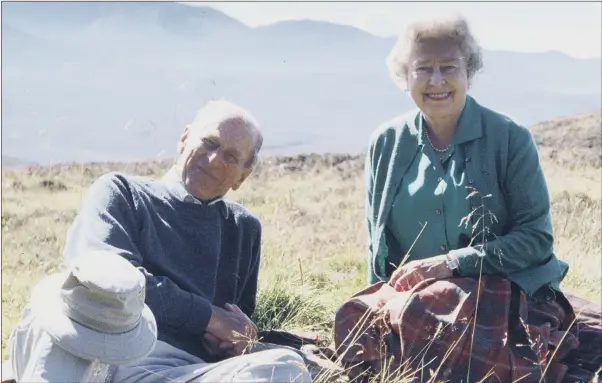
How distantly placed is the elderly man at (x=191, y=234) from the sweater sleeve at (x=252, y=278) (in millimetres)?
35

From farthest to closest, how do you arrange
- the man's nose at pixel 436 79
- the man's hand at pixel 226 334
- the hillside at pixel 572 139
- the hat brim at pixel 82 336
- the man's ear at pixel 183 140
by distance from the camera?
the hillside at pixel 572 139 < the man's nose at pixel 436 79 < the man's ear at pixel 183 140 < the man's hand at pixel 226 334 < the hat brim at pixel 82 336

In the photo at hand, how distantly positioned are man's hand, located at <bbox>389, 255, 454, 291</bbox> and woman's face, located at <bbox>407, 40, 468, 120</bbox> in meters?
0.70

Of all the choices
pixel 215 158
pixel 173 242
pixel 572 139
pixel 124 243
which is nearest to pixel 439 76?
pixel 215 158

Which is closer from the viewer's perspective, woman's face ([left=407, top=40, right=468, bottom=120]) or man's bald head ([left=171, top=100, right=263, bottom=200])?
man's bald head ([left=171, top=100, right=263, bottom=200])

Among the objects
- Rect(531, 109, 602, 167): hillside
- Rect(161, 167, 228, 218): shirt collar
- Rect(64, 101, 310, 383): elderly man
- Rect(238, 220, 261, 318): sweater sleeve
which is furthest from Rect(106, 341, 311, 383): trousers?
Rect(531, 109, 602, 167): hillside

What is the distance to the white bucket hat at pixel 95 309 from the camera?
247cm

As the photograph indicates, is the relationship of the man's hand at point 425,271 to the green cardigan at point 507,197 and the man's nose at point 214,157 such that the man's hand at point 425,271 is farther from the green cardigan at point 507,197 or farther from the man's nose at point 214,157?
the man's nose at point 214,157

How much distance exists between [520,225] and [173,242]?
62.8 inches

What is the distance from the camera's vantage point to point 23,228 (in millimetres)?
9977

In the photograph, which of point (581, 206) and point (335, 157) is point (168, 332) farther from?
point (335, 157)

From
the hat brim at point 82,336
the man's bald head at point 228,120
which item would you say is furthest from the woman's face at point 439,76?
the hat brim at point 82,336

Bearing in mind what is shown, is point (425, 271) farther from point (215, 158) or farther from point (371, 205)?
point (215, 158)

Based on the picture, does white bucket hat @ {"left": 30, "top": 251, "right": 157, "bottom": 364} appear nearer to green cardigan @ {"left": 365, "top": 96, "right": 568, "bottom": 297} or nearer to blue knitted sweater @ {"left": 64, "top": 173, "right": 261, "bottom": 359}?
blue knitted sweater @ {"left": 64, "top": 173, "right": 261, "bottom": 359}

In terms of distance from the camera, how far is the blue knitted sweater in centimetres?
328
